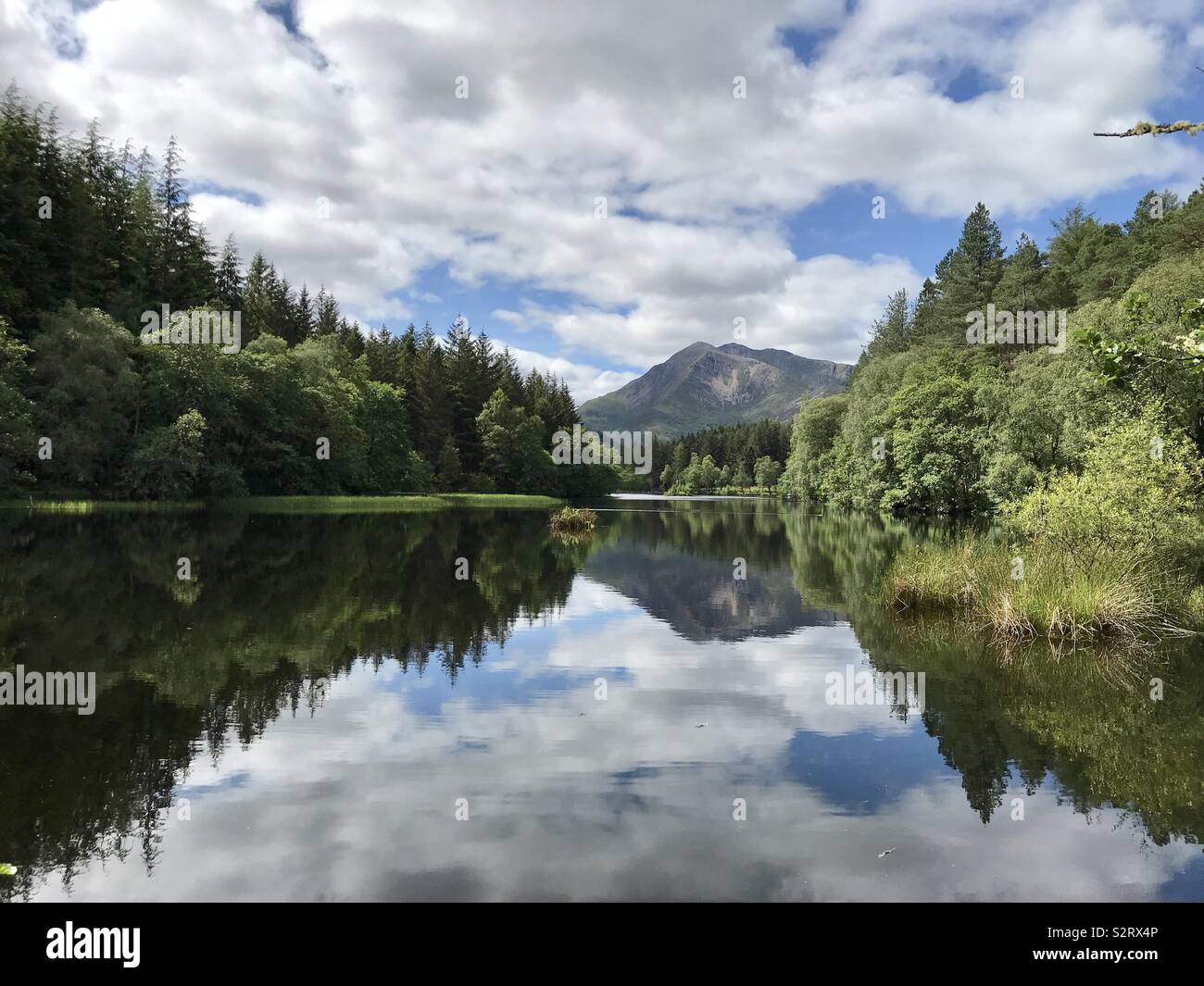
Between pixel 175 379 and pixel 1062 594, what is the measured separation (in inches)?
2500

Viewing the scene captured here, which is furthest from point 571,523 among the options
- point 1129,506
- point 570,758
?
point 570,758

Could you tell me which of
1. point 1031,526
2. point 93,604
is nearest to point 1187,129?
point 1031,526

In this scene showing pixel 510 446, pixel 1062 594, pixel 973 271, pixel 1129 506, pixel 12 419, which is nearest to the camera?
pixel 1062 594

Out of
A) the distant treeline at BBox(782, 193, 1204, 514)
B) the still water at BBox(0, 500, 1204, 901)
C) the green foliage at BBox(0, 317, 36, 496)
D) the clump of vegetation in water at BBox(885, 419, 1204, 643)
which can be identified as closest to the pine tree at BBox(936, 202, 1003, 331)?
the distant treeline at BBox(782, 193, 1204, 514)

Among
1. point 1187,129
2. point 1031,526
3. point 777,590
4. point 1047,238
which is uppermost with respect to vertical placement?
point 1047,238

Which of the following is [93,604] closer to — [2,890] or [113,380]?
[2,890]

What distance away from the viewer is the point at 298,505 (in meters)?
66.9

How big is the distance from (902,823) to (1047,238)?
309 feet

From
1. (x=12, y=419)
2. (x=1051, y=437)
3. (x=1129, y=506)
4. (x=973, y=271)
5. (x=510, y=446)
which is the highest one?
(x=973, y=271)

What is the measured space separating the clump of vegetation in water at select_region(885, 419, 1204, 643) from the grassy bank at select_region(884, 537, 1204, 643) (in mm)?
24

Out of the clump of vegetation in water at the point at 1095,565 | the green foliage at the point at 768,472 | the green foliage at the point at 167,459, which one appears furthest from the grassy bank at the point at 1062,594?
the green foliage at the point at 768,472

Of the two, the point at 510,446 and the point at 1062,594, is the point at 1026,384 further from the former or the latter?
the point at 510,446

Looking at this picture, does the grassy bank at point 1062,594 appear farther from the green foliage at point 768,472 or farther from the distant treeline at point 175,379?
the green foliage at point 768,472
